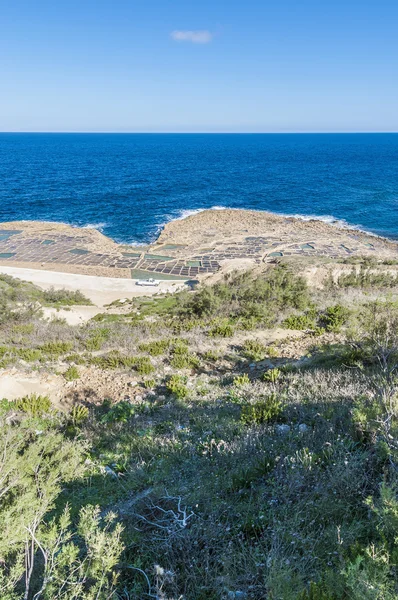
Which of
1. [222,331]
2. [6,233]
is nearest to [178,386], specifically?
[222,331]

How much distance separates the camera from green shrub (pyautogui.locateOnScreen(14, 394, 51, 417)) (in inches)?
340

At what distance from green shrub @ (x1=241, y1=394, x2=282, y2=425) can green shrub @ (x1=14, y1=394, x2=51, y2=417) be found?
509 cm

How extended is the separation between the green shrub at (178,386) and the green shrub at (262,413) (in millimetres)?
2325

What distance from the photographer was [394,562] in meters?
3.03

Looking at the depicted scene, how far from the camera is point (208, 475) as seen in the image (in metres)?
5.27

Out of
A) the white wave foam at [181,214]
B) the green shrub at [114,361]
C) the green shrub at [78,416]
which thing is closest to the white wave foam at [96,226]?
the white wave foam at [181,214]

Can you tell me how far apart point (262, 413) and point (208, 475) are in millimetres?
2117

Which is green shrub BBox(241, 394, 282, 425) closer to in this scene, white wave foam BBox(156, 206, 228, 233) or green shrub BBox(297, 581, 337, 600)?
green shrub BBox(297, 581, 337, 600)

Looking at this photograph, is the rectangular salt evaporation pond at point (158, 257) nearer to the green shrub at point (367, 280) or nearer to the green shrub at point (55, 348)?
the green shrub at point (367, 280)

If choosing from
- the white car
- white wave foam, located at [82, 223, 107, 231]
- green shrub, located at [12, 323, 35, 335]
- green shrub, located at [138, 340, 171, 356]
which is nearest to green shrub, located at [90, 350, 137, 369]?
green shrub, located at [138, 340, 171, 356]

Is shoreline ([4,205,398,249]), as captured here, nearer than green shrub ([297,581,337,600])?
No

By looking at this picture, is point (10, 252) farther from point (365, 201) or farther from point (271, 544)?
point (365, 201)

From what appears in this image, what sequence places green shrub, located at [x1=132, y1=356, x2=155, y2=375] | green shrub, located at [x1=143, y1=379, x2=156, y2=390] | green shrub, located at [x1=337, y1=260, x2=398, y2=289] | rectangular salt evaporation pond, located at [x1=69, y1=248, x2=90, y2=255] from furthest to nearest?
1. rectangular salt evaporation pond, located at [x1=69, y1=248, x2=90, y2=255]
2. green shrub, located at [x1=337, y1=260, x2=398, y2=289]
3. green shrub, located at [x1=132, y1=356, x2=155, y2=375]
4. green shrub, located at [x1=143, y1=379, x2=156, y2=390]

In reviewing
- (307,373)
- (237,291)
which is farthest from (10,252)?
(307,373)
